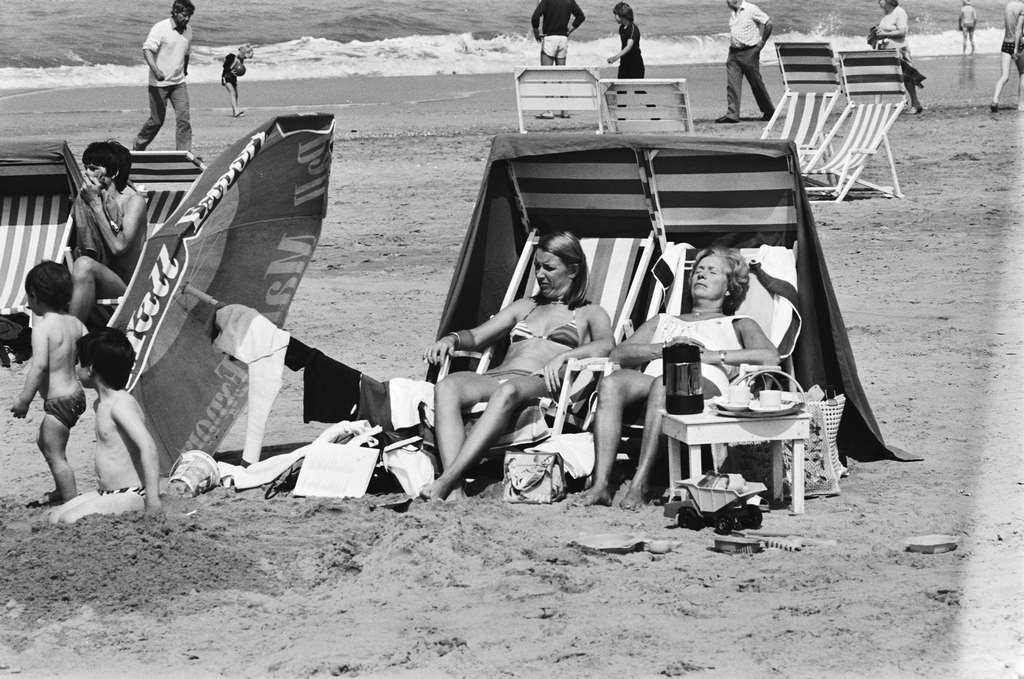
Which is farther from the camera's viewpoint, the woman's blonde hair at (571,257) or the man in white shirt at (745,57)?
the man in white shirt at (745,57)

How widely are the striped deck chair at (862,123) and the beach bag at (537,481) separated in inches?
290

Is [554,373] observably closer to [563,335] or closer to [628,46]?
[563,335]

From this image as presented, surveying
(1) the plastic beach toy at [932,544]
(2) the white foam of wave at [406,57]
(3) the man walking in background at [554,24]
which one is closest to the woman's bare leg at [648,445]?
(1) the plastic beach toy at [932,544]

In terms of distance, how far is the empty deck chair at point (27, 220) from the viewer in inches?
344

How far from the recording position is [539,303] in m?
6.80

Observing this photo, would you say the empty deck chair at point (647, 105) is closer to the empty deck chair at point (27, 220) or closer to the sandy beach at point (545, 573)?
the sandy beach at point (545, 573)

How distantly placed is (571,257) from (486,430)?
39.8 inches

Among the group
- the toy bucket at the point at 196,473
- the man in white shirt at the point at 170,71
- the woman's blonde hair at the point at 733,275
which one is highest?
the man in white shirt at the point at 170,71

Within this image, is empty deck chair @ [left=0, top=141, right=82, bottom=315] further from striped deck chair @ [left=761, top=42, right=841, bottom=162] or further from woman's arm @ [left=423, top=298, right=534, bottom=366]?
striped deck chair @ [left=761, top=42, right=841, bottom=162]

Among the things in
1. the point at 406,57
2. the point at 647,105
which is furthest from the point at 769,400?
the point at 406,57

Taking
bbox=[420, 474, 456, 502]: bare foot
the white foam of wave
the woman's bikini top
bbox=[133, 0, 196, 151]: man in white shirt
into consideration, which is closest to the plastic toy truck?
bbox=[420, 474, 456, 502]: bare foot

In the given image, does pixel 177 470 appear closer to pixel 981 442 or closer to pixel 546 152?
pixel 546 152

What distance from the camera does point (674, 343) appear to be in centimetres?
588

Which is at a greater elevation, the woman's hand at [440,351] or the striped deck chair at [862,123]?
the striped deck chair at [862,123]
